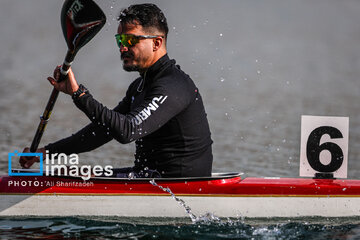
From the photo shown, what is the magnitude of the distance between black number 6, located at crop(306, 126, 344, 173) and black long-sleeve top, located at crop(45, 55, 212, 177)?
1.25 meters

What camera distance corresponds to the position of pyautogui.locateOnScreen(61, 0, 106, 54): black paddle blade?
21.1 ft

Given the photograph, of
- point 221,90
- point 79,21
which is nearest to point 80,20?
point 79,21

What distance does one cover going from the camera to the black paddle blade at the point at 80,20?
6.45 metres

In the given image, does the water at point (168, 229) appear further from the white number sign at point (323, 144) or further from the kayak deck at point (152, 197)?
the white number sign at point (323, 144)

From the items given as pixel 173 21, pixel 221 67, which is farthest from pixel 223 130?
pixel 173 21

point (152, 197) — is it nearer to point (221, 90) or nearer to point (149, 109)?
point (149, 109)

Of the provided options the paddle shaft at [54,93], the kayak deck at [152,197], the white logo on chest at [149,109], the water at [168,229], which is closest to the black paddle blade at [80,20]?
the paddle shaft at [54,93]

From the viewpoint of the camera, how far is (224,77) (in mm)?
23375

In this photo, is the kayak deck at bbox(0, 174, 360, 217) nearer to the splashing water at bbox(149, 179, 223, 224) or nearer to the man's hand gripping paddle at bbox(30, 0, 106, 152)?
the splashing water at bbox(149, 179, 223, 224)

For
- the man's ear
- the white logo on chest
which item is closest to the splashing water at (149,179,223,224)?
the white logo on chest

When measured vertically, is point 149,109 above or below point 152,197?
above

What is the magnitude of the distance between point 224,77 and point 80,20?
17.1 m

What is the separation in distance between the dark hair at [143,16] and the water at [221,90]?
2.04 meters

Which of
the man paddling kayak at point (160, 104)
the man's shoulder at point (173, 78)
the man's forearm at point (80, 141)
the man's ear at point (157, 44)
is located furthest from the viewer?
the man's forearm at point (80, 141)
